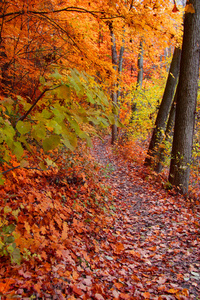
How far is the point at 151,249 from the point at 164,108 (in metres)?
6.38

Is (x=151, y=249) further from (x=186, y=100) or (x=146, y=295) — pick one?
(x=186, y=100)

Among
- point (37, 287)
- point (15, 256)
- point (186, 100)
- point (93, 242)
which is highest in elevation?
point (186, 100)

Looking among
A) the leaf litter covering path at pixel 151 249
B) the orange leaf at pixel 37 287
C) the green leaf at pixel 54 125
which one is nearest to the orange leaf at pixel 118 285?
the leaf litter covering path at pixel 151 249

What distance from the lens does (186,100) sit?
639cm

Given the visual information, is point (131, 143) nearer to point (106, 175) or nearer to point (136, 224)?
point (106, 175)

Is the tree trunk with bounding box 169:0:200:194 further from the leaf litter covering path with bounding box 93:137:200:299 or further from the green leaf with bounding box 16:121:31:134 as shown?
the green leaf with bounding box 16:121:31:134

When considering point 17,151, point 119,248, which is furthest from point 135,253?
point 17,151

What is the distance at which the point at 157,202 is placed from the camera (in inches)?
251

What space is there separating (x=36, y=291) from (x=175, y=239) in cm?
330

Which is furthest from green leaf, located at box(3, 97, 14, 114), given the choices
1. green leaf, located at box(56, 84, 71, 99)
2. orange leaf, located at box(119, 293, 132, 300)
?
orange leaf, located at box(119, 293, 132, 300)

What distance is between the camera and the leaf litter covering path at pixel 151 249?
304cm

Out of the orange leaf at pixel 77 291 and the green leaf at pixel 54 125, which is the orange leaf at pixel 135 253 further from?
the green leaf at pixel 54 125

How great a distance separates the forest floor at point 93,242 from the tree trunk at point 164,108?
9.82 feet

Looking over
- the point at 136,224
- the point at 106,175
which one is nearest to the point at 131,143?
the point at 106,175
